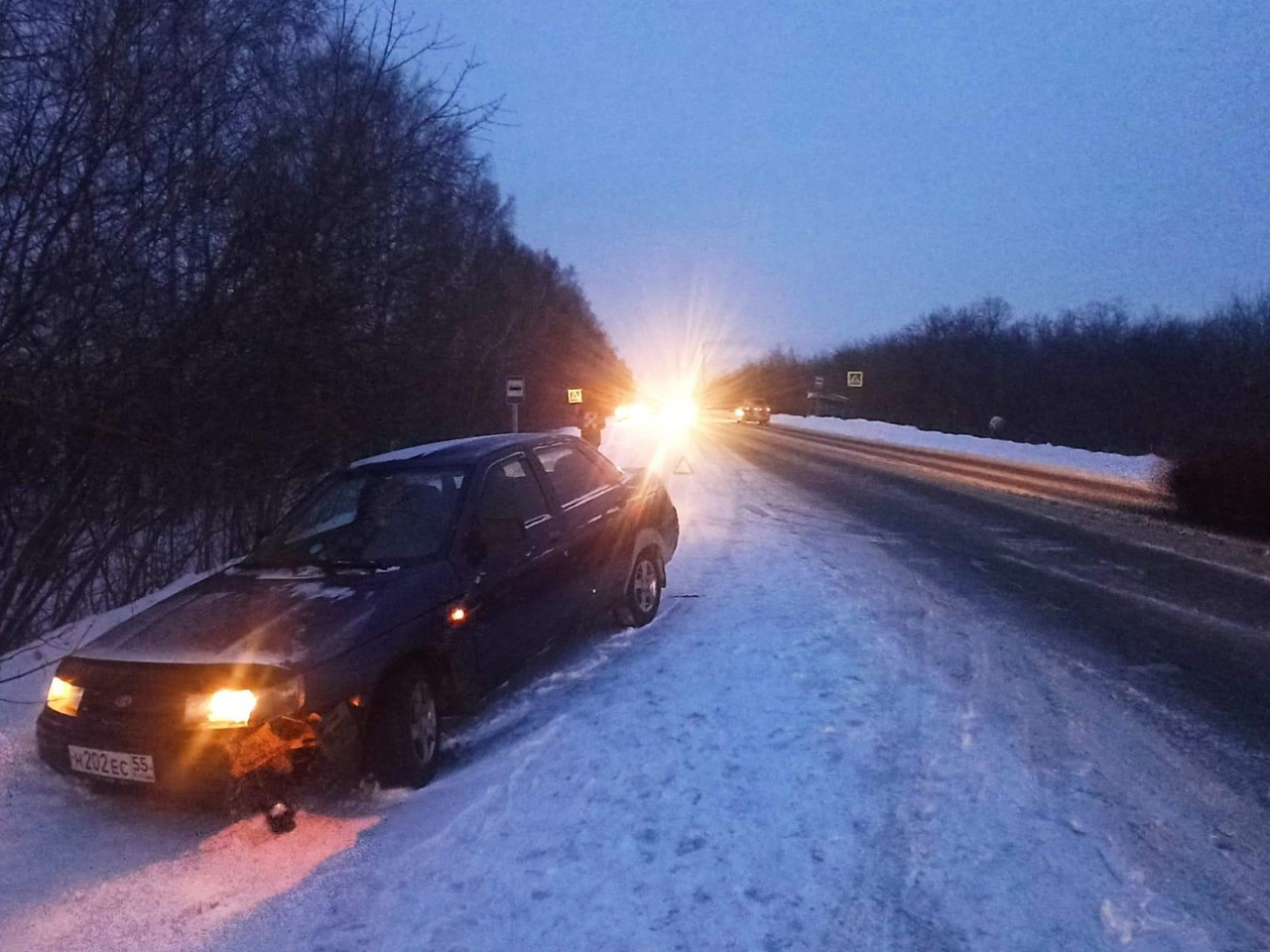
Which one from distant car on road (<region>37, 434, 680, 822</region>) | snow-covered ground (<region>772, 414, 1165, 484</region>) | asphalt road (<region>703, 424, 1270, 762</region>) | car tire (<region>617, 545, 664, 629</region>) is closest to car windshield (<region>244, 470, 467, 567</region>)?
distant car on road (<region>37, 434, 680, 822</region>)

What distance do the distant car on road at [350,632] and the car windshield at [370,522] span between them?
0.01 m

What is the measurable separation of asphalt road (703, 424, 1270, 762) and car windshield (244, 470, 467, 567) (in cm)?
423

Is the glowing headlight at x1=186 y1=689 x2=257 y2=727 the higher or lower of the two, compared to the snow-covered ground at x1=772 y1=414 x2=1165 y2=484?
higher

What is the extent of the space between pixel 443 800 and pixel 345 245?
254 inches

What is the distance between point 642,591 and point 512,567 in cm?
215

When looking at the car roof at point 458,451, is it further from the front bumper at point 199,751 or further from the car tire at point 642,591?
the front bumper at point 199,751

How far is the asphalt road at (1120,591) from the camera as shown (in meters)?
6.01

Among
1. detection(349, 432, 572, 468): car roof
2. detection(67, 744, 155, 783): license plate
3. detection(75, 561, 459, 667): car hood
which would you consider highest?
detection(349, 432, 572, 468): car roof

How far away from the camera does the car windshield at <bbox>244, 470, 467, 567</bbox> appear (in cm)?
555

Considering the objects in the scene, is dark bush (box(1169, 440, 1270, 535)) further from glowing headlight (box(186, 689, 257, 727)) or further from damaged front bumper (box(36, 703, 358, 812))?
glowing headlight (box(186, 689, 257, 727))

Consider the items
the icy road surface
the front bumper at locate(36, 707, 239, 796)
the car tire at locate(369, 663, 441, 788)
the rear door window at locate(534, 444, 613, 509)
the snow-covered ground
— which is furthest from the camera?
the snow-covered ground

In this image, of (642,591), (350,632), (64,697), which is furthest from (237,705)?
(642,591)

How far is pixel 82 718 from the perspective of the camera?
4.34 meters

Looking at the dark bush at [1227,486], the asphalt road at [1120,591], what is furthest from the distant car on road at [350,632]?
the dark bush at [1227,486]
